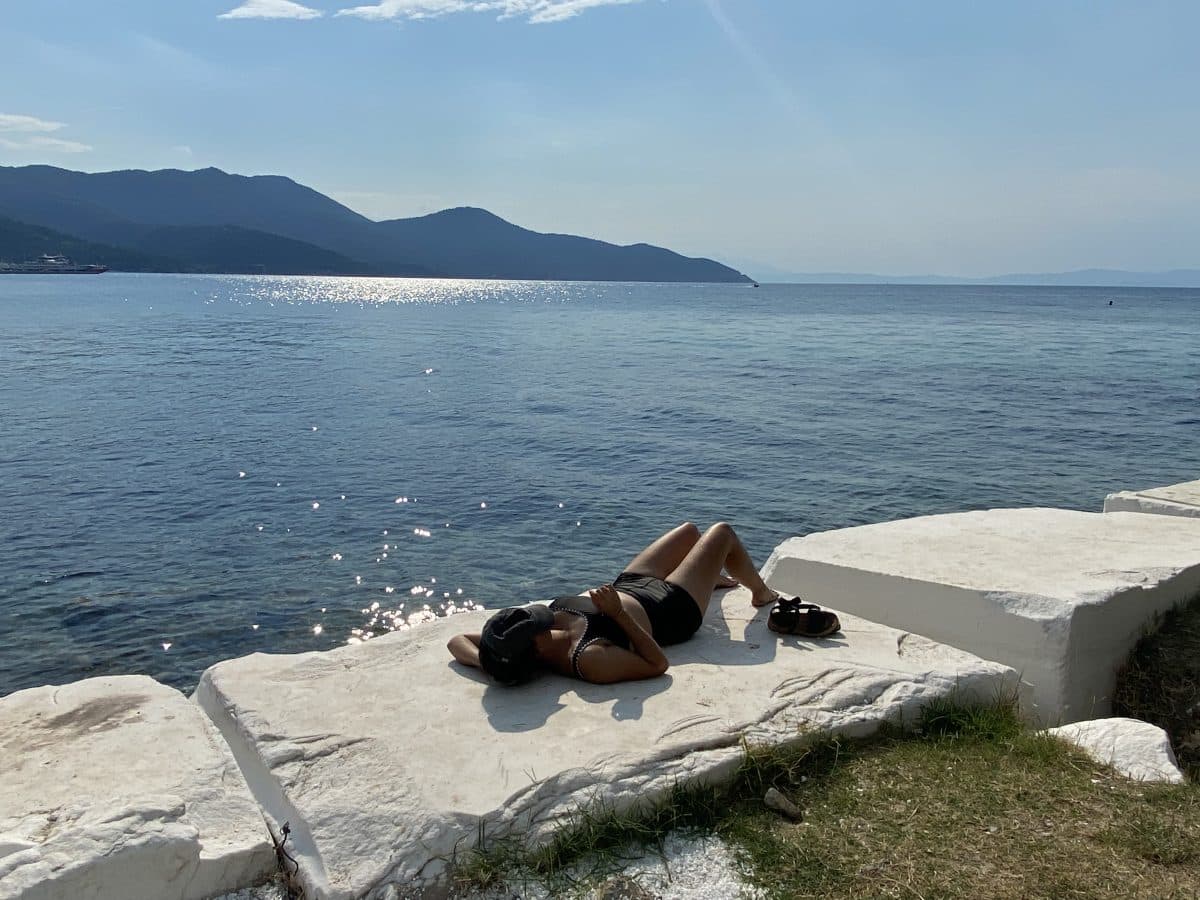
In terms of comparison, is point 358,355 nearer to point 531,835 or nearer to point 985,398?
point 985,398

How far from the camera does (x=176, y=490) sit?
17453 millimetres

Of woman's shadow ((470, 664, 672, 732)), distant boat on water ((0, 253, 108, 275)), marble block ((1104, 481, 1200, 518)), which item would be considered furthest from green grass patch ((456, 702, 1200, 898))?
distant boat on water ((0, 253, 108, 275))

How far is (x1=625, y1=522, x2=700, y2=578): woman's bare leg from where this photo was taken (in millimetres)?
6754

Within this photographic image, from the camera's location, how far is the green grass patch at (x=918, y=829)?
392 centimetres

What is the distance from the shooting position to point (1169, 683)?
6.35 metres

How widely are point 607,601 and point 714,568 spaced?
1.26 meters

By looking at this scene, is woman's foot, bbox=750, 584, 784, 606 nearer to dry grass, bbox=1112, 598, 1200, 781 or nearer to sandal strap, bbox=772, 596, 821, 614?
sandal strap, bbox=772, 596, 821, 614

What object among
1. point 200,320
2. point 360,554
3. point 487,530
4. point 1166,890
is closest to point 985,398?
point 487,530

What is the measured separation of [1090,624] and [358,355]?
1706 inches

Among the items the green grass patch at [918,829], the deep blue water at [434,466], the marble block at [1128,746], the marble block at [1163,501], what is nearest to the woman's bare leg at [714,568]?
the green grass patch at [918,829]

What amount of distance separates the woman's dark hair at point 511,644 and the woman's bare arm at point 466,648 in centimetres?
24

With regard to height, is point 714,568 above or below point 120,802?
above

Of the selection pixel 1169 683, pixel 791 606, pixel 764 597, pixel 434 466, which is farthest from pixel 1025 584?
pixel 434 466

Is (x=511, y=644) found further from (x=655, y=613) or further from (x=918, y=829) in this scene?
(x=918, y=829)
